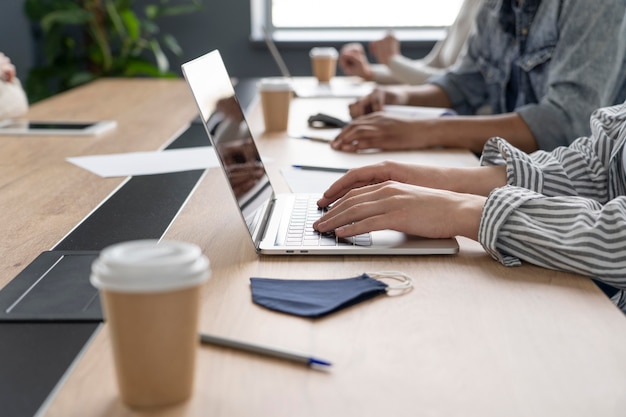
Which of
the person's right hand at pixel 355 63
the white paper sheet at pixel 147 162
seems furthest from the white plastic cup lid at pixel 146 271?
the person's right hand at pixel 355 63

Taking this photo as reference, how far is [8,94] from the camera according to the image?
1960 millimetres

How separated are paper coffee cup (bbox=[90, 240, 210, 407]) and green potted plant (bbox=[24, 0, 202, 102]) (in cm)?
367

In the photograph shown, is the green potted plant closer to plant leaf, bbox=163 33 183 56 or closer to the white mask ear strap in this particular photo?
plant leaf, bbox=163 33 183 56

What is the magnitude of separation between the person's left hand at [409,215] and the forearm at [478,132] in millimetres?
670

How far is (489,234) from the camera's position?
0.92m

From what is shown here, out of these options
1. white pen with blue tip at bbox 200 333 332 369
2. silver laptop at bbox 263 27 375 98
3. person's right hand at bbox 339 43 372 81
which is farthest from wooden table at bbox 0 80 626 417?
person's right hand at bbox 339 43 372 81

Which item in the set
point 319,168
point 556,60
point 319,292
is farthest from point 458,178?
point 556,60

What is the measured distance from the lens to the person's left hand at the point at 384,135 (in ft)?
5.25

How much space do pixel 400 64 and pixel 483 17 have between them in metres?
0.69

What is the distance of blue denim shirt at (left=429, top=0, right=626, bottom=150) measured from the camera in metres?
1.53

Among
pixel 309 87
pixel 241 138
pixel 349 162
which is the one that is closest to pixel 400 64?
pixel 309 87

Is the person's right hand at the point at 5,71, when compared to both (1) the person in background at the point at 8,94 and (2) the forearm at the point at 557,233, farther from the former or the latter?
(2) the forearm at the point at 557,233

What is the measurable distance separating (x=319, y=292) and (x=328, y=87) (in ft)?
6.27

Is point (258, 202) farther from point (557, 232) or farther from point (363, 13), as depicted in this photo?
point (363, 13)
